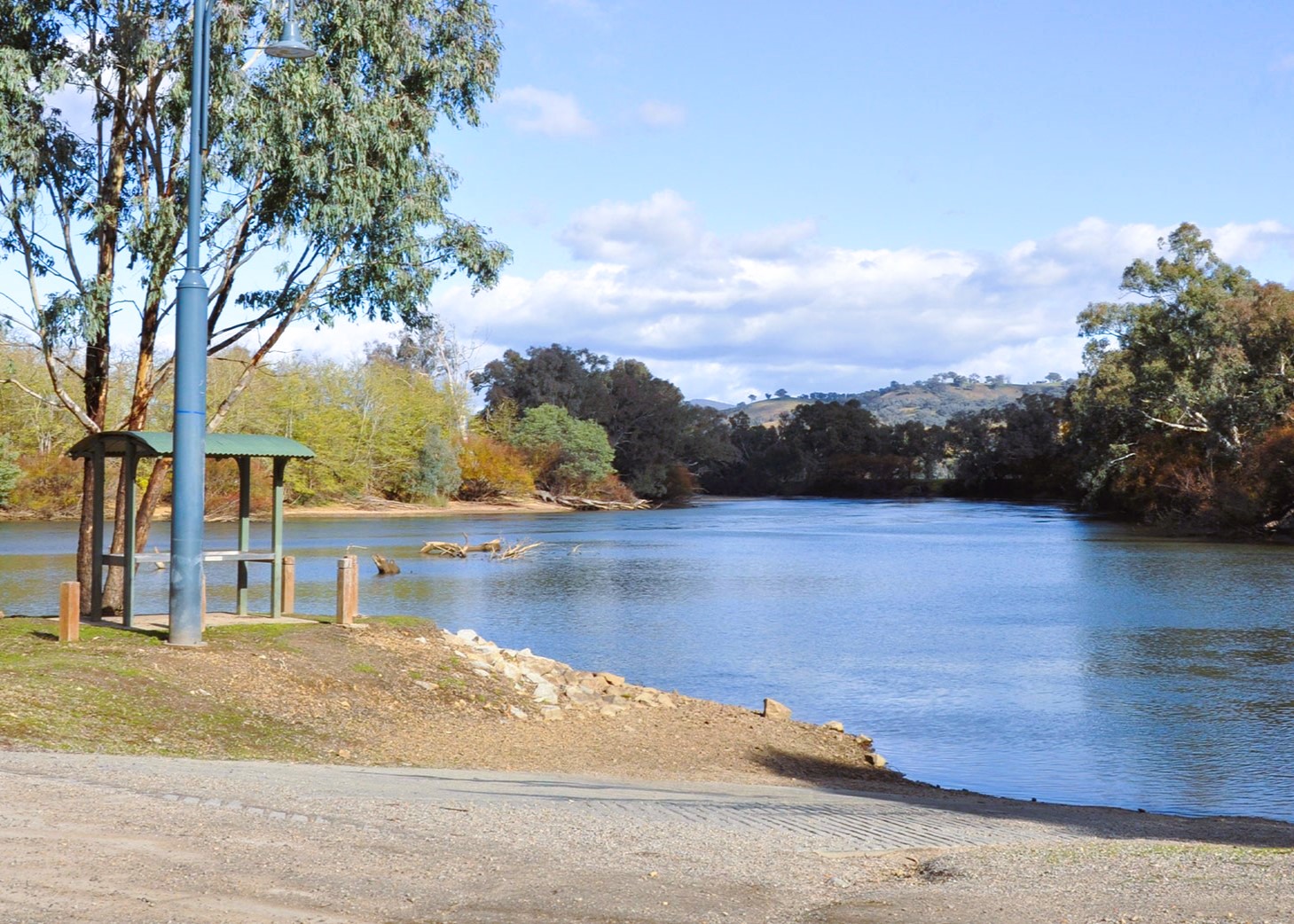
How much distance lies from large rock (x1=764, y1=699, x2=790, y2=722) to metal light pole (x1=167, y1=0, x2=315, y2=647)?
681 cm

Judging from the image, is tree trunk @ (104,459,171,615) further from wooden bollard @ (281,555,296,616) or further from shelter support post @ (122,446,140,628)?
wooden bollard @ (281,555,296,616)

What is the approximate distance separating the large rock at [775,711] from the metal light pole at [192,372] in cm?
681

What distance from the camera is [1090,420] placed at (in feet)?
249

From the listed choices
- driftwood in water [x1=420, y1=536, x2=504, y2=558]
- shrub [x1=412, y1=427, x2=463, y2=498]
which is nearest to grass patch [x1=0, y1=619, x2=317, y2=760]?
driftwood in water [x1=420, y1=536, x2=504, y2=558]

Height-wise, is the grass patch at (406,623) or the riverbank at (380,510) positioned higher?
the grass patch at (406,623)

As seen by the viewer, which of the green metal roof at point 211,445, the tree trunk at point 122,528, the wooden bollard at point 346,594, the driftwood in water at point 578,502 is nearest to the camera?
the green metal roof at point 211,445

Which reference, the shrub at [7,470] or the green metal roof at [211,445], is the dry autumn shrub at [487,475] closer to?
the shrub at [7,470]

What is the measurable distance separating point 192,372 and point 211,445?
2017mm

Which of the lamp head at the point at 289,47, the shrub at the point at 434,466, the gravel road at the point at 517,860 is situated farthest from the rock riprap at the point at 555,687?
the shrub at the point at 434,466

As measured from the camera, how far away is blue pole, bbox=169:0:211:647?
13.7 meters

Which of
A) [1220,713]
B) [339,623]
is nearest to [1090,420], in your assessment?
[1220,713]

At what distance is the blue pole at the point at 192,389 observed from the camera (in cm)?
1373

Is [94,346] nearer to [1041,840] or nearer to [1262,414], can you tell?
[1041,840]

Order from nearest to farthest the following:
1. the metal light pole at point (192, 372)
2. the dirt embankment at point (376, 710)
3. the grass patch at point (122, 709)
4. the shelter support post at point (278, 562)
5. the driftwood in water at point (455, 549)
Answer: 1. the grass patch at point (122, 709)
2. the dirt embankment at point (376, 710)
3. the metal light pole at point (192, 372)
4. the shelter support post at point (278, 562)
5. the driftwood in water at point (455, 549)
